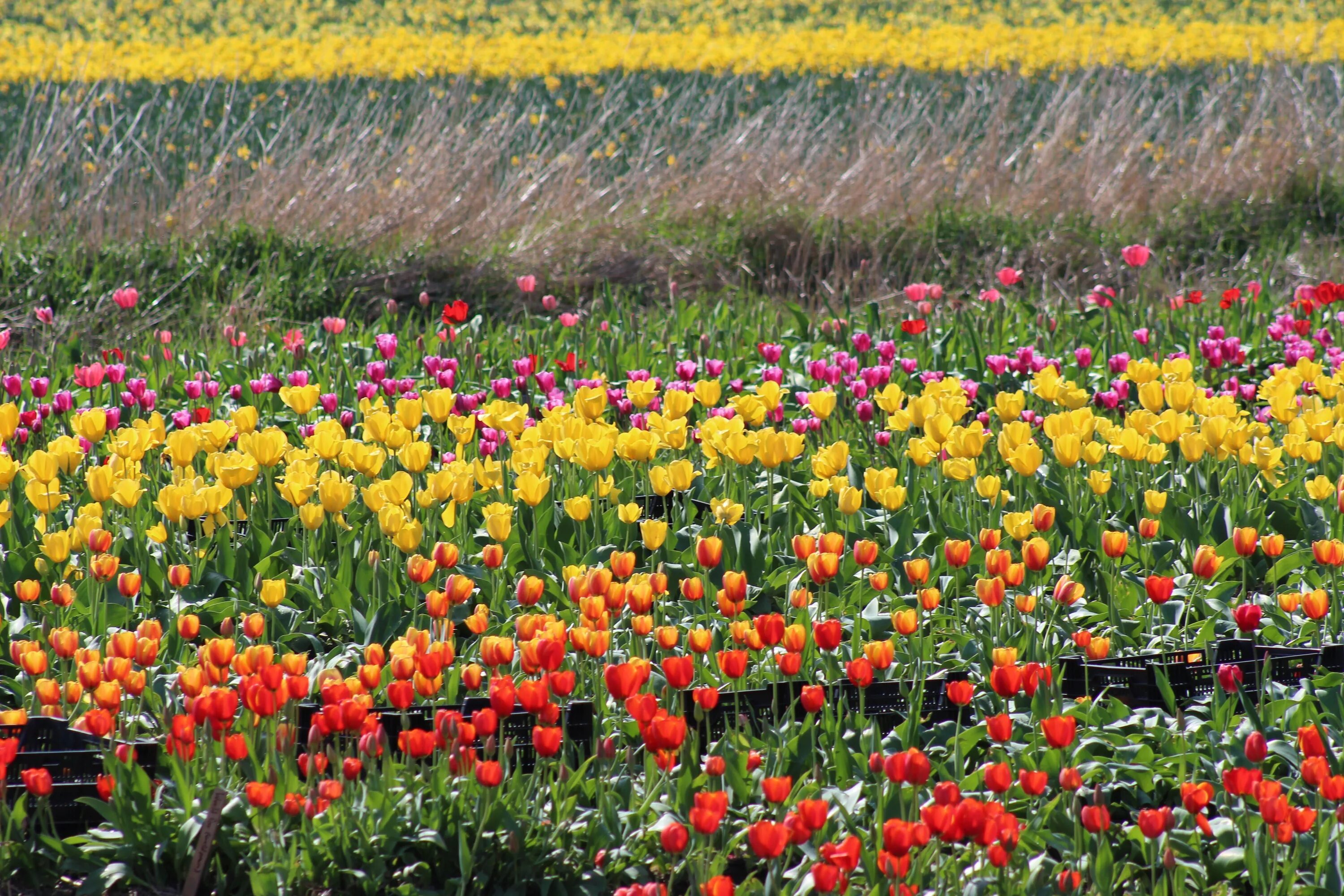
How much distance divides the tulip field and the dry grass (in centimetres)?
259

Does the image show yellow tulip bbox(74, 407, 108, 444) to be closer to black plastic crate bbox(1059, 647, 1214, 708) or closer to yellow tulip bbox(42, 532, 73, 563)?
yellow tulip bbox(42, 532, 73, 563)

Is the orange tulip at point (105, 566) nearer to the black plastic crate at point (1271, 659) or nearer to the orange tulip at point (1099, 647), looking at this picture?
the orange tulip at point (1099, 647)

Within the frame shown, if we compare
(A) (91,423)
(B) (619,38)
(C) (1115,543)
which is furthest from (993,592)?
(B) (619,38)

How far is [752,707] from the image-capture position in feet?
8.35

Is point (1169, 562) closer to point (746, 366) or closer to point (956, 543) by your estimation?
point (956, 543)

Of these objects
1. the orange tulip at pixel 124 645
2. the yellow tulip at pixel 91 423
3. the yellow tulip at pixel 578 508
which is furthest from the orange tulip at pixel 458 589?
the yellow tulip at pixel 91 423

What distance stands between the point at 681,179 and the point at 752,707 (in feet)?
20.2

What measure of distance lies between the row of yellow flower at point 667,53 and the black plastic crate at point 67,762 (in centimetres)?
1103

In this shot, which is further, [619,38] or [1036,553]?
[619,38]

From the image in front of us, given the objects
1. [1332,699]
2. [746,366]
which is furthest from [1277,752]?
[746,366]

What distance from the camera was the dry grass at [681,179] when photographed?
726cm

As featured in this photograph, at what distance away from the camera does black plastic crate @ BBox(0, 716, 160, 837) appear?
2.28 meters

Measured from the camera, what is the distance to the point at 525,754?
2467 mm

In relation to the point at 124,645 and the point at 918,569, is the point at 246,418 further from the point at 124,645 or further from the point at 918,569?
the point at 918,569
